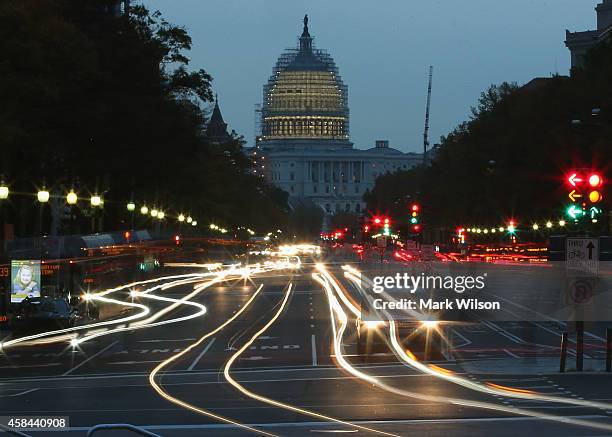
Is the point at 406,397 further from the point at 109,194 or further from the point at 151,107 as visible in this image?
the point at 109,194

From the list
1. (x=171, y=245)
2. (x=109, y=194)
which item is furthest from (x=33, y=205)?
(x=171, y=245)

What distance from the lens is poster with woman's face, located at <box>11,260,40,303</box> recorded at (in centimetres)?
4675

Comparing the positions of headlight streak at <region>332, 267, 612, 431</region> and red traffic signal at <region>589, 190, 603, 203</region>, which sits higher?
red traffic signal at <region>589, 190, 603, 203</region>

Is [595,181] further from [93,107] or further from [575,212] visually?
[93,107]

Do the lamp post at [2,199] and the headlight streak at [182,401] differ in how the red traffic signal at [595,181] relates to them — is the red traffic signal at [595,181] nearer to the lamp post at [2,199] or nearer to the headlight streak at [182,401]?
the headlight streak at [182,401]

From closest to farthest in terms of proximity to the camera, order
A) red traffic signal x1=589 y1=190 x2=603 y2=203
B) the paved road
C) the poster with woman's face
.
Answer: the paved road → red traffic signal x1=589 y1=190 x2=603 y2=203 → the poster with woman's face

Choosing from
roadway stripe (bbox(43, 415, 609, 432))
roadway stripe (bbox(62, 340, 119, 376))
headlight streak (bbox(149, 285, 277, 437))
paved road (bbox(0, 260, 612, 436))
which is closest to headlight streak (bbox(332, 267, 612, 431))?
paved road (bbox(0, 260, 612, 436))

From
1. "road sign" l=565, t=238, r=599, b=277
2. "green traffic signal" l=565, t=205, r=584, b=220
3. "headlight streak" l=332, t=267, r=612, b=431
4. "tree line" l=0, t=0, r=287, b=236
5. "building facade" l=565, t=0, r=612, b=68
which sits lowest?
"headlight streak" l=332, t=267, r=612, b=431

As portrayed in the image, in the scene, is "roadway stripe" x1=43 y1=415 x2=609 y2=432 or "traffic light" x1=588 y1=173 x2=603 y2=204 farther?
"traffic light" x1=588 y1=173 x2=603 y2=204

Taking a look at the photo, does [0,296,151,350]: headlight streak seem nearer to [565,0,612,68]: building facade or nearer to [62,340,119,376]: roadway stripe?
[62,340,119,376]: roadway stripe

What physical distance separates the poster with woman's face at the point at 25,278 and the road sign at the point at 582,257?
19.8m

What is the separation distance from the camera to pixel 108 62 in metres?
73.0

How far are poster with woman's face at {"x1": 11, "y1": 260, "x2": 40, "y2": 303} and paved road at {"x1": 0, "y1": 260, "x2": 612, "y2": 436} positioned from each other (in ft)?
11.1

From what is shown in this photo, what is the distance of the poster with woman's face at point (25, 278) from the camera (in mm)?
46750
